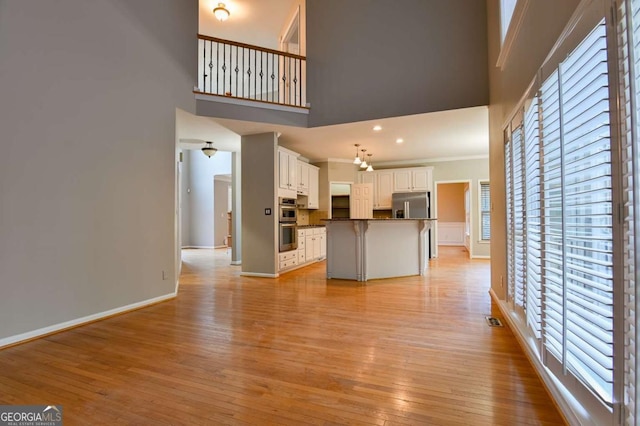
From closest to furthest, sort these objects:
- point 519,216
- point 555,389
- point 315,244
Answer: point 555,389 → point 519,216 → point 315,244

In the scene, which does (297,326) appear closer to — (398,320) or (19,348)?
(398,320)

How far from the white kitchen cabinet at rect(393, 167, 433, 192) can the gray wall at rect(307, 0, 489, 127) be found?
3598 millimetres

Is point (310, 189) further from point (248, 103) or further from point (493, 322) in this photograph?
point (493, 322)

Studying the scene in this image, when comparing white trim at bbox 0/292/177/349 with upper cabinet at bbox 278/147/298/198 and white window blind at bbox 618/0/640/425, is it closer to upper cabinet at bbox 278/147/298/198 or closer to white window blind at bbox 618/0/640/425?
upper cabinet at bbox 278/147/298/198

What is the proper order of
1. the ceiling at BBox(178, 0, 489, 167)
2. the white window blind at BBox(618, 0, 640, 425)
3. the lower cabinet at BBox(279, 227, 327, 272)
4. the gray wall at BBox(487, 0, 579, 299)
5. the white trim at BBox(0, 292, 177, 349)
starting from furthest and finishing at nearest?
the lower cabinet at BBox(279, 227, 327, 272) < the ceiling at BBox(178, 0, 489, 167) < the white trim at BBox(0, 292, 177, 349) < the gray wall at BBox(487, 0, 579, 299) < the white window blind at BBox(618, 0, 640, 425)

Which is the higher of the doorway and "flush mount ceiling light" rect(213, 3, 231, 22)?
"flush mount ceiling light" rect(213, 3, 231, 22)

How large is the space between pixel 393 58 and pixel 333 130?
60.0 inches

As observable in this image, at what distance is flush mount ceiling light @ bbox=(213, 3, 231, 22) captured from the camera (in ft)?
19.6

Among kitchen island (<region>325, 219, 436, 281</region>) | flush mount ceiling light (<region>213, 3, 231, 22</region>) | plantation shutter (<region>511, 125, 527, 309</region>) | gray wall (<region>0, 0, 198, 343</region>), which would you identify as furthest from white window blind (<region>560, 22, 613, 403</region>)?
flush mount ceiling light (<region>213, 3, 231, 22</region>)

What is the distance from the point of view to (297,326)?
3.15 metres

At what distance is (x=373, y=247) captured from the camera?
17.6 feet

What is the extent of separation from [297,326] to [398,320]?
1.07m

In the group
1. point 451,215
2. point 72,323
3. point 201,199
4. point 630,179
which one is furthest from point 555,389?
point 201,199

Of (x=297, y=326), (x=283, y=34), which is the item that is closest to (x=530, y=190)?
(x=297, y=326)
